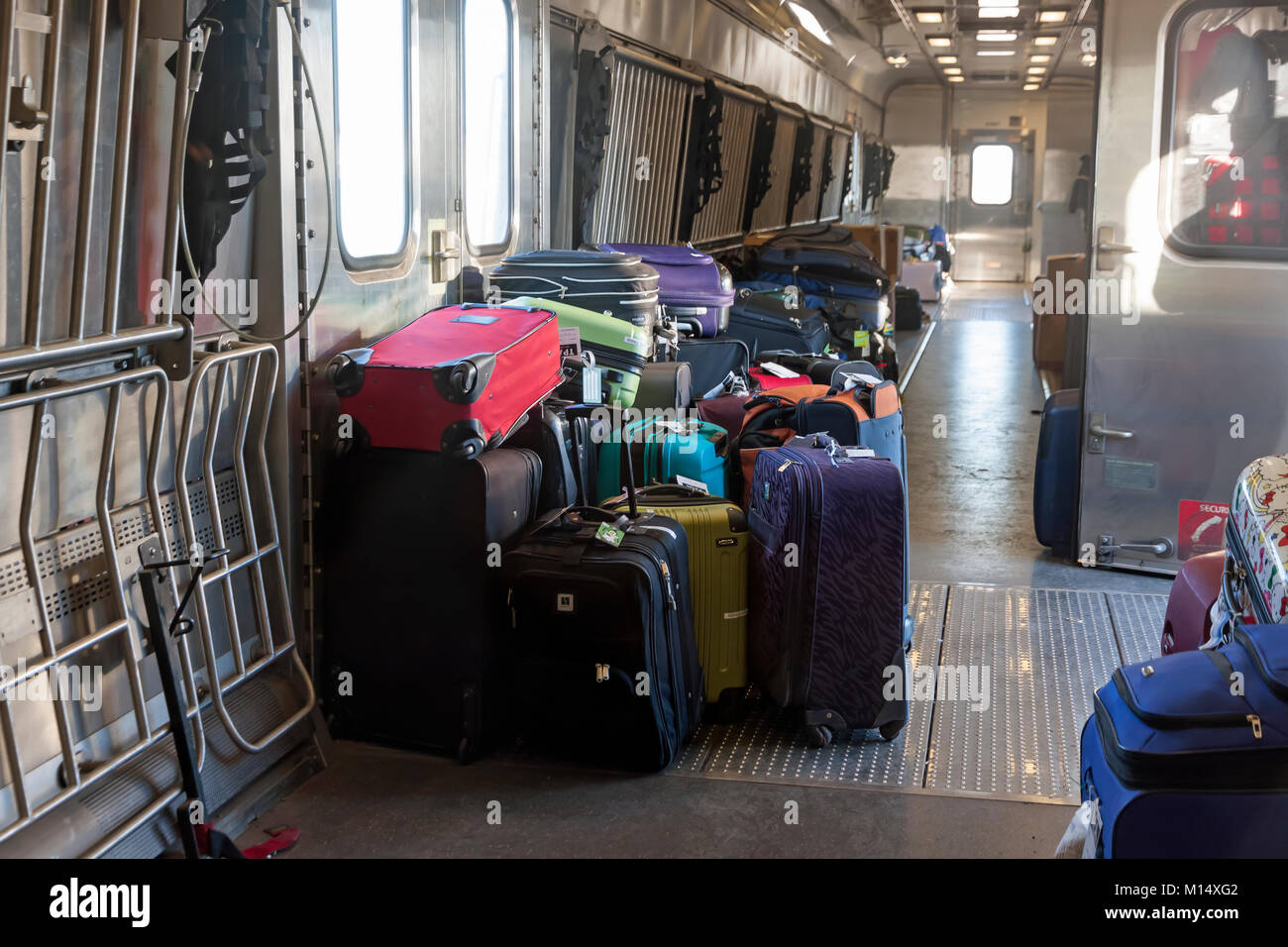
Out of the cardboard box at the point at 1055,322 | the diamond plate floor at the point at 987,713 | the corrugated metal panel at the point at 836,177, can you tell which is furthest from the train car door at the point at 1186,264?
the corrugated metal panel at the point at 836,177

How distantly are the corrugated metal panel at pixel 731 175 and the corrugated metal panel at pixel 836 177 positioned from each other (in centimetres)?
469

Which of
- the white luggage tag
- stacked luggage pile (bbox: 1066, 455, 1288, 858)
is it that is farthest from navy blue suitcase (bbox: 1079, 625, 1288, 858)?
the white luggage tag

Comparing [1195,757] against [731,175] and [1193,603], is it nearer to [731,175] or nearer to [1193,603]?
[1193,603]

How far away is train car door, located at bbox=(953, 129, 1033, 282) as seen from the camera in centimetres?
2223

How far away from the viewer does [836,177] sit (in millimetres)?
16547

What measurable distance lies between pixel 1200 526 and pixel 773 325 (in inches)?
113

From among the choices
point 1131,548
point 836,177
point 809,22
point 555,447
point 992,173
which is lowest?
point 1131,548

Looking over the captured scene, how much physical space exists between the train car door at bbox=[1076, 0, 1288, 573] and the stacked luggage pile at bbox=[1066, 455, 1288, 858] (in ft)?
10.8

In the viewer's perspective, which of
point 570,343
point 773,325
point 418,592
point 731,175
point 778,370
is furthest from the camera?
point 731,175

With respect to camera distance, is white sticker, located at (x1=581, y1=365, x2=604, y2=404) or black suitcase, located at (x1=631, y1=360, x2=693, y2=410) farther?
black suitcase, located at (x1=631, y1=360, x2=693, y2=410)

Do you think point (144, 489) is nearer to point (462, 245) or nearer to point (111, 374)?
point (111, 374)

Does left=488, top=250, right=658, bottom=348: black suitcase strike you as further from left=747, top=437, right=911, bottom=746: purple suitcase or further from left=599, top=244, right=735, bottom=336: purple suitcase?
left=747, top=437, right=911, bottom=746: purple suitcase

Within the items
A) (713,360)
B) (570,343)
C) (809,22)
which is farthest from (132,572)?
(809,22)
